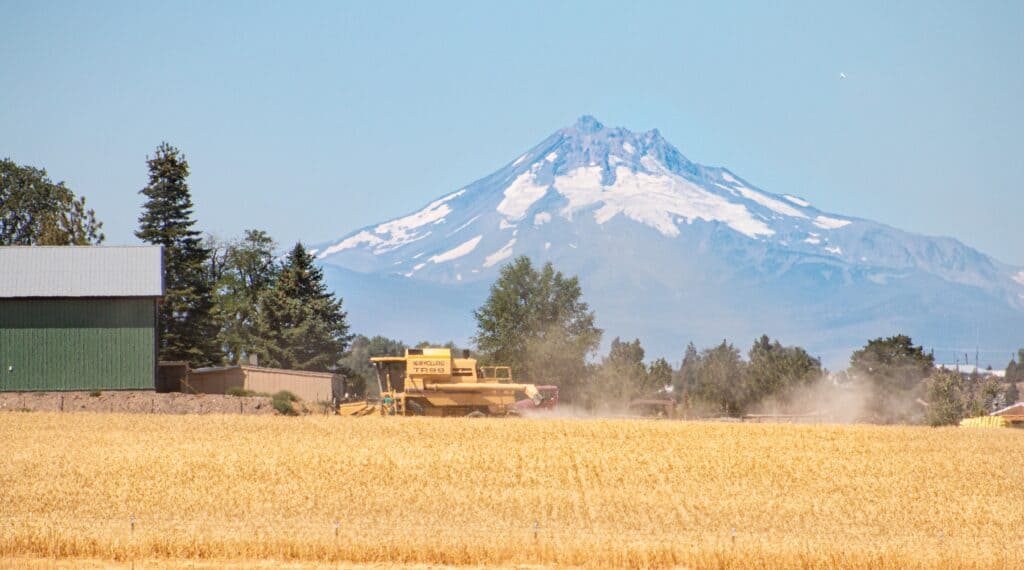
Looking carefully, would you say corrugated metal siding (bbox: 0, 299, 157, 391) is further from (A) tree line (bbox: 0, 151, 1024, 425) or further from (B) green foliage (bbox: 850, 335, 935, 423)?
(B) green foliage (bbox: 850, 335, 935, 423)

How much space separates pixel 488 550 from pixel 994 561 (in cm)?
1012

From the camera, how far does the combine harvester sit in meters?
56.2

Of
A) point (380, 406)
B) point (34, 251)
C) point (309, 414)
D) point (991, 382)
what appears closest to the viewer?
point (380, 406)

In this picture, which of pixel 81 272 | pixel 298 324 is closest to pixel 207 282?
pixel 298 324

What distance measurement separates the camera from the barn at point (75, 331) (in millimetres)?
63562

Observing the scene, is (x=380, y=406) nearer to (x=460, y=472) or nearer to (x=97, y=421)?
(x=97, y=421)

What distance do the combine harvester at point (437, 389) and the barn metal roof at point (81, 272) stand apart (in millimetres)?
14959

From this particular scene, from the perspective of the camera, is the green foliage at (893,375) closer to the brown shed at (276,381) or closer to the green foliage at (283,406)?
the brown shed at (276,381)

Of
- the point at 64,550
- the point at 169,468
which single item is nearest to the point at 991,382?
the point at 169,468

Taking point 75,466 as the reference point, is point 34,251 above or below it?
above

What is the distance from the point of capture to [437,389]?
184 ft

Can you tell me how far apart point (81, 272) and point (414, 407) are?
69.0ft

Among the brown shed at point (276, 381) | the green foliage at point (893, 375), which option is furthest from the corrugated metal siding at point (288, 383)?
the green foliage at point (893, 375)

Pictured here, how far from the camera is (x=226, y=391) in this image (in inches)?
2859
